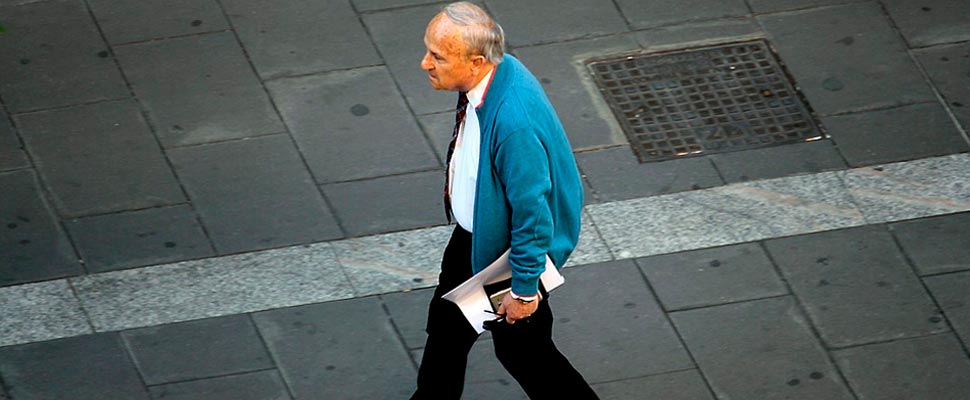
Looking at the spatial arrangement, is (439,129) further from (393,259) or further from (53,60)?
(53,60)

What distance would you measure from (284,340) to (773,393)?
193 centimetres

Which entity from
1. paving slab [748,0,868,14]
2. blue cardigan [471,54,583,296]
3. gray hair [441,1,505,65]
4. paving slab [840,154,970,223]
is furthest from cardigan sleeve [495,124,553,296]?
paving slab [748,0,868,14]

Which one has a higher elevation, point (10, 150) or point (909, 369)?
point (10, 150)

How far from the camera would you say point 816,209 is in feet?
20.9

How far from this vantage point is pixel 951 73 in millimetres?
7195

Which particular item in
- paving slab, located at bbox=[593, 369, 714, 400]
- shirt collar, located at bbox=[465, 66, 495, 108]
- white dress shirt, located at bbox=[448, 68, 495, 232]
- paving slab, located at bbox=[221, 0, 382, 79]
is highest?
shirt collar, located at bbox=[465, 66, 495, 108]

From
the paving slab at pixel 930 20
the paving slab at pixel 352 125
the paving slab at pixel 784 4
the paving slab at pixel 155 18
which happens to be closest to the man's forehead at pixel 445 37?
the paving slab at pixel 352 125

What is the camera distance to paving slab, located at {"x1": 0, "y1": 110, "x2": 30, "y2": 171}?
640 centimetres

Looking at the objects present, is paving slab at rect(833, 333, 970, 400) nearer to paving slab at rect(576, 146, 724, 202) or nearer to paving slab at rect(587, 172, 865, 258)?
paving slab at rect(587, 172, 865, 258)

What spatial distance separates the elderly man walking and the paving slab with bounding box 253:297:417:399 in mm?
771

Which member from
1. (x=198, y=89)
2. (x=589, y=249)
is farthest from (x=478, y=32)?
(x=198, y=89)

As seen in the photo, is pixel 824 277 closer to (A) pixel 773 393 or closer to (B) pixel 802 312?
(B) pixel 802 312

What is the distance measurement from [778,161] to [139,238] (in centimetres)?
294

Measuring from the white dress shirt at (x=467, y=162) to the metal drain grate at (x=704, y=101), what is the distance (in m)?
2.25
